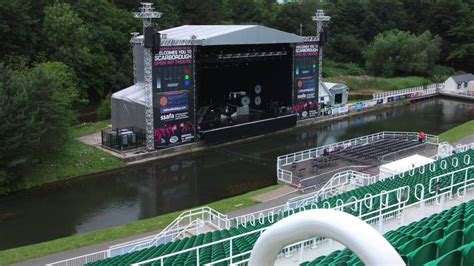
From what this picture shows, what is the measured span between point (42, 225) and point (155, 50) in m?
11.9

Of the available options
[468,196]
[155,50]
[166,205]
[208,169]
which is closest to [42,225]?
[166,205]

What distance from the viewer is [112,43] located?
1921 inches

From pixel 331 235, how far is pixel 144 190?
22.3 meters

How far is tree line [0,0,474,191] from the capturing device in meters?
25.4

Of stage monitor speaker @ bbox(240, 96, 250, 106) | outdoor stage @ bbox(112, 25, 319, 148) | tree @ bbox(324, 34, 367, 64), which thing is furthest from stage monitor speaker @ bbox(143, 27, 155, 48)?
tree @ bbox(324, 34, 367, 64)

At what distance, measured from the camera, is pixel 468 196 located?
12.5m

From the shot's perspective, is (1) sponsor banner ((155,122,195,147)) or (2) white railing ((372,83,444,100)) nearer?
(1) sponsor banner ((155,122,195,147))

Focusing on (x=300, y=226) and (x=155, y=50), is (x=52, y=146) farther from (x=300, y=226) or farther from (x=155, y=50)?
(x=300, y=226)

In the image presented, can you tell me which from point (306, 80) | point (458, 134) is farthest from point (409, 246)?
point (306, 80)

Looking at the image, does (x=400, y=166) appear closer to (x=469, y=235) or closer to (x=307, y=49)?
(x=469, y=235)

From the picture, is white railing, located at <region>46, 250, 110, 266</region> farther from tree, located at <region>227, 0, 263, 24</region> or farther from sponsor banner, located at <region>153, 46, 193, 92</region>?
tree, located at <region>227, 0, 263, 24</region>

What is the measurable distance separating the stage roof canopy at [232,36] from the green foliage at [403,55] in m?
28.0

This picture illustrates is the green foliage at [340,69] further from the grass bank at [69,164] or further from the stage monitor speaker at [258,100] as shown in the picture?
the grass bank at [69,164]

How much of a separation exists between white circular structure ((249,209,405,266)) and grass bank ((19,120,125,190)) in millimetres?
23753
